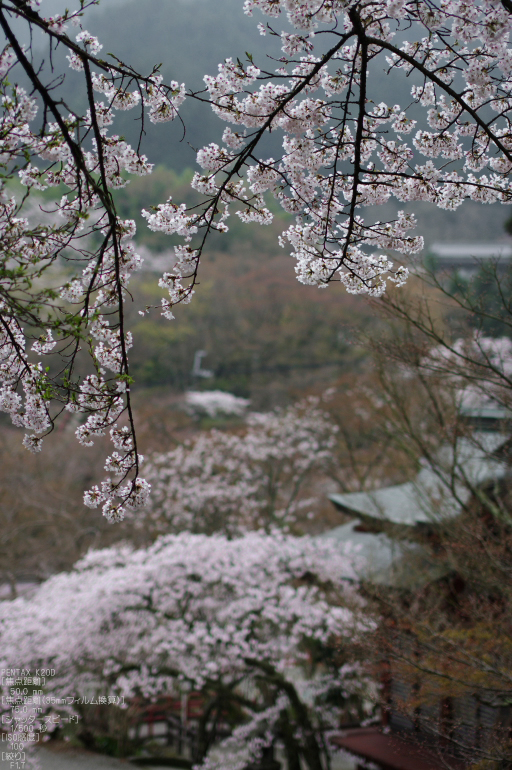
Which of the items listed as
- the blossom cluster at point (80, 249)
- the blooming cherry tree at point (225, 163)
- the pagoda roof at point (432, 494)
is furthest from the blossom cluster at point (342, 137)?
the pagoda roof at point (432, 494)

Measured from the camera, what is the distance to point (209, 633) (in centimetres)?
721

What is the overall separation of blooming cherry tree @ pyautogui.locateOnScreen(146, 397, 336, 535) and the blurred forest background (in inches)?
24.3

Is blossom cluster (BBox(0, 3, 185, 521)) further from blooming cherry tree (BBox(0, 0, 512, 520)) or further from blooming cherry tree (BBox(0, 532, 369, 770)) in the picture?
blooming cherry tree (BBox(0, 532, 369, 770))

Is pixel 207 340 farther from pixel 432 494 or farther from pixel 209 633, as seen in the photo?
pixel 432 494

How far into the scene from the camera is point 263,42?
36.5 metres

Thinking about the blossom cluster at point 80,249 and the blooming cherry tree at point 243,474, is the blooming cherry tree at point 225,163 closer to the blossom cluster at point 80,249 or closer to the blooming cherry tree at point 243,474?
the blossom cluster at point 80,249

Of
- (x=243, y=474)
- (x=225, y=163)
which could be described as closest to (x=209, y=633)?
(x=243, y=474)

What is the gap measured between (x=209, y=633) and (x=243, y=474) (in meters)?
4.51

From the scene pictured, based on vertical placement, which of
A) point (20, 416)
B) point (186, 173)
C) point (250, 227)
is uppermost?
point (186, 173)

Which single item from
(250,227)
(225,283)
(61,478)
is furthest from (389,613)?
(250,227)

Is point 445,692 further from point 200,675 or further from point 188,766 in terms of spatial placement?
point 188,766

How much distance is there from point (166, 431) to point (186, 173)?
23289mm

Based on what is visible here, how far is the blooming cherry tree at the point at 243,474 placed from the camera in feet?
35.6

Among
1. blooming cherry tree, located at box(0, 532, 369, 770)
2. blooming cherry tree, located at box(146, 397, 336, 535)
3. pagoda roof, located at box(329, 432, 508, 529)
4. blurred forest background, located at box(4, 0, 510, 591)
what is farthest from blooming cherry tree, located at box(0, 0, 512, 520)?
blooming cherry tree, located at box(146, 397, 336, 535)
